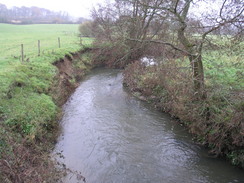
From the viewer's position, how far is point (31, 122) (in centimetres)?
891

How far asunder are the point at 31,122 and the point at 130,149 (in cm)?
443

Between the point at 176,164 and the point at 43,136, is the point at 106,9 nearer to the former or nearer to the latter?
the point at 43,136

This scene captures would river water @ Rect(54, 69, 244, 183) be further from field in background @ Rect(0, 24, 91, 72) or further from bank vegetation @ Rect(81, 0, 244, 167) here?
field in background @ Rect(0, 24, 91, 72)

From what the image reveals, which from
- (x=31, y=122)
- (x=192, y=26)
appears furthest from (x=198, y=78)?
(x=31, y=122)

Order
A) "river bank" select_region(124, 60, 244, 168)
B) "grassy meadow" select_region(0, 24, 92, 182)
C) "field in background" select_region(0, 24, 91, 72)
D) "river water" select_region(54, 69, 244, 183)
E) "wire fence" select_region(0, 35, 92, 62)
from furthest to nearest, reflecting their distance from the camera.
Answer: "wire fence" select_region(0, 35, 92, 62) < "field in background" select_region(0, 24, 91, 72) < "river bank" select_region(124, 60, 244, 168) < "river water" select_region(54, 69, 244, 183) < "grassy meadow" select_region(0, 24, 92, 182)

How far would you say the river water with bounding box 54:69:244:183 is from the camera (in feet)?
24.1

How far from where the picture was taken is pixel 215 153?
330 inches

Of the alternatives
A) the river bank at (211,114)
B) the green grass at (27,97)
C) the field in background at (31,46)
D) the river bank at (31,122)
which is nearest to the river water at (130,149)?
the river bank at (211,114)

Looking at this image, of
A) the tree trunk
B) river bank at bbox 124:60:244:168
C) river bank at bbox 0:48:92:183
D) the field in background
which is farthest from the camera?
the field in background

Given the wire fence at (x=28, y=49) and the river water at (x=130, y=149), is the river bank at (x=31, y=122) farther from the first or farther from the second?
the wire fence at (x=28, y=49)

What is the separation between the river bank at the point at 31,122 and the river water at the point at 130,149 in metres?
0.76

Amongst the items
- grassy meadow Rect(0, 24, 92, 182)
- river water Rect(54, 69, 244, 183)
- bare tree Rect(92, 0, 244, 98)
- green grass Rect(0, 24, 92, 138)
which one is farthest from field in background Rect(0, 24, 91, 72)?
bare tree Rect(92, 0, 244, 98)

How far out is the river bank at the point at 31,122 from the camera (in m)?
6.06

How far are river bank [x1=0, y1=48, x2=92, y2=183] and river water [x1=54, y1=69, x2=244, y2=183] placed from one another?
76cm
